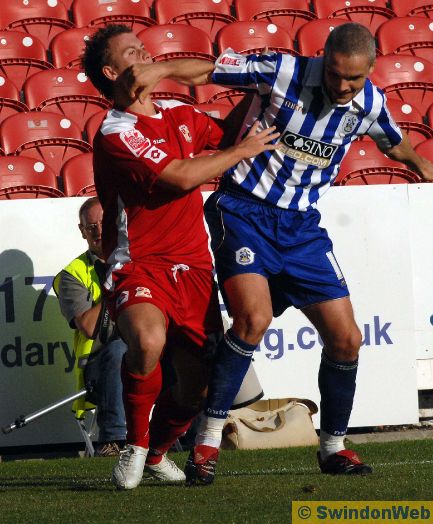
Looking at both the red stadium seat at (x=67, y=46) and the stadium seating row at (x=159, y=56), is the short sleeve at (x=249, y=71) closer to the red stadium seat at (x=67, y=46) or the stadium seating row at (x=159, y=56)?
the stadium seating row at (x=159, y=56)

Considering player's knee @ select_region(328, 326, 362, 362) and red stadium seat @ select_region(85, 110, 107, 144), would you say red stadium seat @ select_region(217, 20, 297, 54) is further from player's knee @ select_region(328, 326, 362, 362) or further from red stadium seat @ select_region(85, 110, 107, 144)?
player's knee @ select_region(328, 326, 362, 362)

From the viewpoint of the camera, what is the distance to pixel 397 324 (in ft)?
24.5

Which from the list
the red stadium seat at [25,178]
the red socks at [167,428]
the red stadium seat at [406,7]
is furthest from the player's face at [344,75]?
the red stadium seat at [406,7]

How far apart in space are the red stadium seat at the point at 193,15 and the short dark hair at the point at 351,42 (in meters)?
6.54

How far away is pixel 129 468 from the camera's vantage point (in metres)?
4.85

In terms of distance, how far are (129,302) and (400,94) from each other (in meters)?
6.67

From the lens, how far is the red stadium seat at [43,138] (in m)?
9.40

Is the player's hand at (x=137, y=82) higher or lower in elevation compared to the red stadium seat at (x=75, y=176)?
higher

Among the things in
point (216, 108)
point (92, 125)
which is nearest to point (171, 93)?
point (216, 108)

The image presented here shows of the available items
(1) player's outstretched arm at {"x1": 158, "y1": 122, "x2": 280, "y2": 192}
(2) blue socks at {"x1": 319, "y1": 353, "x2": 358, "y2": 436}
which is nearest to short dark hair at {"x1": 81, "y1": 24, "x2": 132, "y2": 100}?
(1) player's outstretched arm at {"x1": 158, "y1": 122, "x2": 280, "y2": 192}

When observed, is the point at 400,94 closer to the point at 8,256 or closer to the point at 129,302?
the point at 8,256

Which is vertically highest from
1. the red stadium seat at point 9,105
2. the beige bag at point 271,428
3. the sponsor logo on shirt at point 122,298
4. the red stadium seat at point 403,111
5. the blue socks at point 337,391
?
the red stadium seat at point 9,105

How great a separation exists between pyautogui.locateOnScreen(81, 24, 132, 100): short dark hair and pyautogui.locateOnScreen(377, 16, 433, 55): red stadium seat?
6575 millimetres

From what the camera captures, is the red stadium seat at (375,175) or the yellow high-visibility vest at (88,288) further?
the red stadium seat at (375,175)
